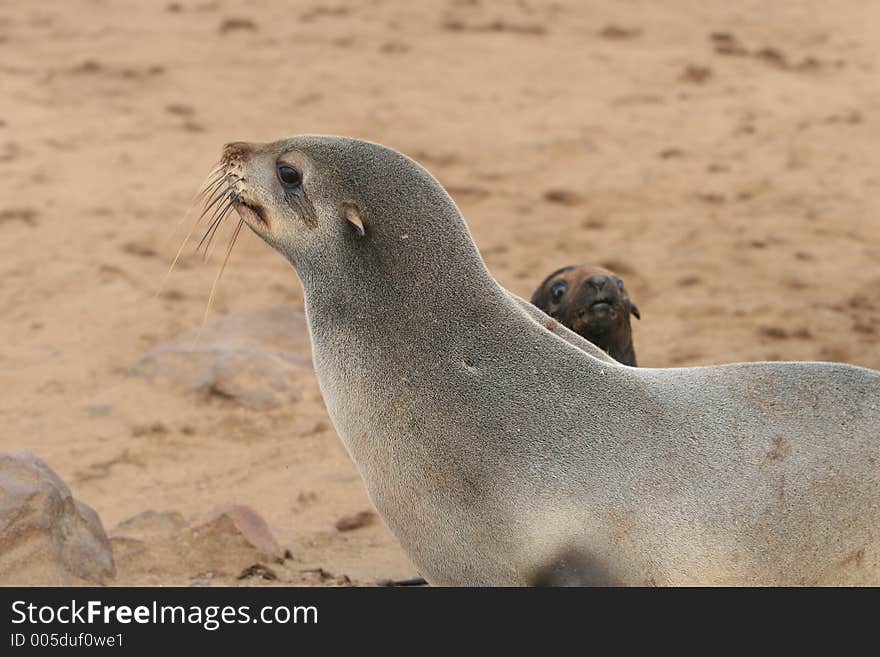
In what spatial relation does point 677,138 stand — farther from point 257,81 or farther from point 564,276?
point 564,276

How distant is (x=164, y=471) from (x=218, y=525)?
1.02 m

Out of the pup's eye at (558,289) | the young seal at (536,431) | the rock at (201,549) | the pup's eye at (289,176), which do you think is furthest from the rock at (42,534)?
the pup's eye at (558,289)

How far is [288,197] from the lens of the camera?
4125 millimetres

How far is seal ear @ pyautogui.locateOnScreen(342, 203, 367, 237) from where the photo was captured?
395cm

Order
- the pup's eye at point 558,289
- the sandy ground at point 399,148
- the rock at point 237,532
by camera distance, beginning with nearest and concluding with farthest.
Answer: the rock at point 237,532, the pup's eye at point 558,289, the sandy ground at point 399,148

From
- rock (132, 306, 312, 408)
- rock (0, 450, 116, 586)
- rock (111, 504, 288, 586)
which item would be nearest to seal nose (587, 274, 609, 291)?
rock (111, 504, 288, 586)

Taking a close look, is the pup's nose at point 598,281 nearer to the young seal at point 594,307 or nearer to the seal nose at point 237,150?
the young seal at point 594,307

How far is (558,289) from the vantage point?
5.97 metres

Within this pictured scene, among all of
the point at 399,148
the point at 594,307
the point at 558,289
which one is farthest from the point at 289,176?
the point at 399,148

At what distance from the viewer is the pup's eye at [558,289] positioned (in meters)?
5.95

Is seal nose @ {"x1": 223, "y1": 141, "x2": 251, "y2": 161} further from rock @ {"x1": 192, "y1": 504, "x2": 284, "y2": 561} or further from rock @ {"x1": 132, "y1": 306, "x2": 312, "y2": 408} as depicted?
rock @ {"x1": 132, "y1": 306, "x2": 312, "y2": 408}

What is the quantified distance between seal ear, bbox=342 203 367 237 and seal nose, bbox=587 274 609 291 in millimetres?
1999

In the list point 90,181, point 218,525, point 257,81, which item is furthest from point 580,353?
point 257,81
